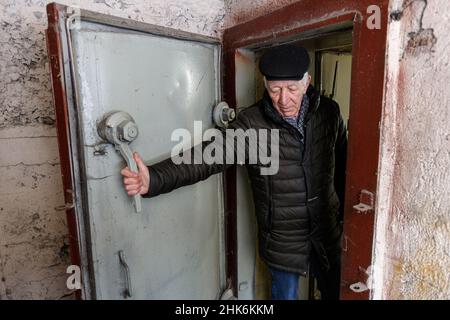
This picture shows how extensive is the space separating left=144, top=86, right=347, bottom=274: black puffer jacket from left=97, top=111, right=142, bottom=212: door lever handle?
232mm

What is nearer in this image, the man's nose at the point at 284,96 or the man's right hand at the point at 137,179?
the man's right hand at the point at 137,179

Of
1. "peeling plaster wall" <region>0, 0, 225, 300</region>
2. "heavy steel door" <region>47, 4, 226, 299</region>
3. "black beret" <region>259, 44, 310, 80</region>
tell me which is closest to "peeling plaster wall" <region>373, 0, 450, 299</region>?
"black beret" <region>259, 44, 310, 80</region>

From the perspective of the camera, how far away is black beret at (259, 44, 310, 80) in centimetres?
94

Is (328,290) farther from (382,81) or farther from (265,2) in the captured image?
(265,2)

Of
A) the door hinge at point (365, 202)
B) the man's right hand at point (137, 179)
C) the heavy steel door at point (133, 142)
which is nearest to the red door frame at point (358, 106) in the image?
the door hinge at point (365, 202)

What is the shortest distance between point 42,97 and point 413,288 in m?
1.22

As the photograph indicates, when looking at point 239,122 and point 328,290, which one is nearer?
point 239,122

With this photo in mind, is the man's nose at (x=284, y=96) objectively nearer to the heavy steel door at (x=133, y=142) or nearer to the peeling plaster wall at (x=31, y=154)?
the heavy steel door at (x=133, y=142)

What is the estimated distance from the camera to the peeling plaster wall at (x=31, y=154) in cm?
95

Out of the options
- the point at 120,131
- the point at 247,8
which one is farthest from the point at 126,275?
the point at 247,8

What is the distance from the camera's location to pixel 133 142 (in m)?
0.85

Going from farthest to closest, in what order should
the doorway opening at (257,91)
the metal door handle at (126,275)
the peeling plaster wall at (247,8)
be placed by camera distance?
the doorway opening at (257,91) < the peeling plaster wall at (247,8) < the metal door handle at (126,275)

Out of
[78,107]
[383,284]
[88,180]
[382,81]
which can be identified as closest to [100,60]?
[78,107]

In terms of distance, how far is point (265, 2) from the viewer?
3.64 feet
